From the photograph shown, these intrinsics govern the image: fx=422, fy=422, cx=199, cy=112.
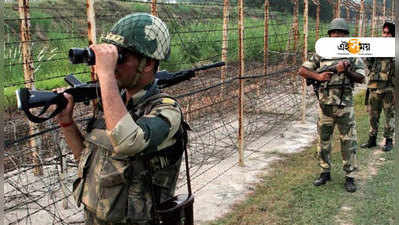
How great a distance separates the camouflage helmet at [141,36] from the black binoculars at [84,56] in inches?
2.9

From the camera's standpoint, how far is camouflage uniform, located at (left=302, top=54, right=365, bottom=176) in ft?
15.4

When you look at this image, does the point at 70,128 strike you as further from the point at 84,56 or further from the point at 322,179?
the point at 322,179

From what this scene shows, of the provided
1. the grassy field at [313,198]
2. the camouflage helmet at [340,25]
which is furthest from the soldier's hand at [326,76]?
the grassy field at [313,198]

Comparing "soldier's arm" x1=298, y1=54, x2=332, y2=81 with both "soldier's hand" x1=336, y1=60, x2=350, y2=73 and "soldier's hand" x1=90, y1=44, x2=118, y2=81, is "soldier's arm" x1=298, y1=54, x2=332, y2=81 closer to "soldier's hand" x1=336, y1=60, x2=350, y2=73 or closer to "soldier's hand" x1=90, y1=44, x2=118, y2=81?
"soldier's hand" x1=336, y1=60, x2=350, y2=73

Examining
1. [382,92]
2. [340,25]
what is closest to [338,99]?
[340,25]

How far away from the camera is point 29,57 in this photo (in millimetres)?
4629

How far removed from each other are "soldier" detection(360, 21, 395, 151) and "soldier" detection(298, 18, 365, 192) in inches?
72.2

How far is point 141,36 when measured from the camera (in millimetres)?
1653

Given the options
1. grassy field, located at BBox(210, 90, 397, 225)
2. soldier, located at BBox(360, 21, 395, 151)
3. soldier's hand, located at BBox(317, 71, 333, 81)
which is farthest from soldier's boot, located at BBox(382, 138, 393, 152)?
soldier's hand, located at BBox(317, 71, 333, 81)

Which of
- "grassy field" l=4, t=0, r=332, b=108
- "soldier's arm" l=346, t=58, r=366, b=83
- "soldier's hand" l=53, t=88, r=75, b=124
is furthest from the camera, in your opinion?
"grassy field" l=4, t=0, r=332, b=108

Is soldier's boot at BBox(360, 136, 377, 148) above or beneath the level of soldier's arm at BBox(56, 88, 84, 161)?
beneath

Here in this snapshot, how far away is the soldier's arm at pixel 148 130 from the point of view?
149 cm

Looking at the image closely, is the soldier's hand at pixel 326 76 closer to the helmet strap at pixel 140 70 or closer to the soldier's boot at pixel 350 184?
the soldier's boot at pixel 350 184

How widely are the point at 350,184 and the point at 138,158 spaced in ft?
12.1
